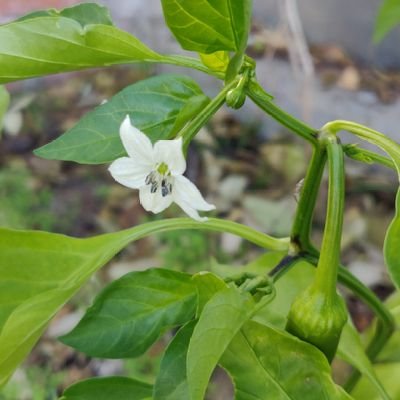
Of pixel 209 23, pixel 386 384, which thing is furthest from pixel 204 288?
pixel 386 384

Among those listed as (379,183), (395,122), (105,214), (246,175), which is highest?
(395,122)

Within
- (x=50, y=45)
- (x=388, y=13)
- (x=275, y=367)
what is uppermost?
(x=388, y=13)

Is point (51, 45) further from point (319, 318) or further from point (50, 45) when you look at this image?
point (319, 318)

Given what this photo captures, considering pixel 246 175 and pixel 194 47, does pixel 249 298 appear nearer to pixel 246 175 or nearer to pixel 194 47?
pixel 194 47

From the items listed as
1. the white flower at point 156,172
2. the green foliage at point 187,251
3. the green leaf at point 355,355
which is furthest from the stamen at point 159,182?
the green foliage at point 187,251

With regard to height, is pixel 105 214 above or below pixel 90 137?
below

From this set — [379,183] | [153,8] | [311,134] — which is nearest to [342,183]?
[311,134]
